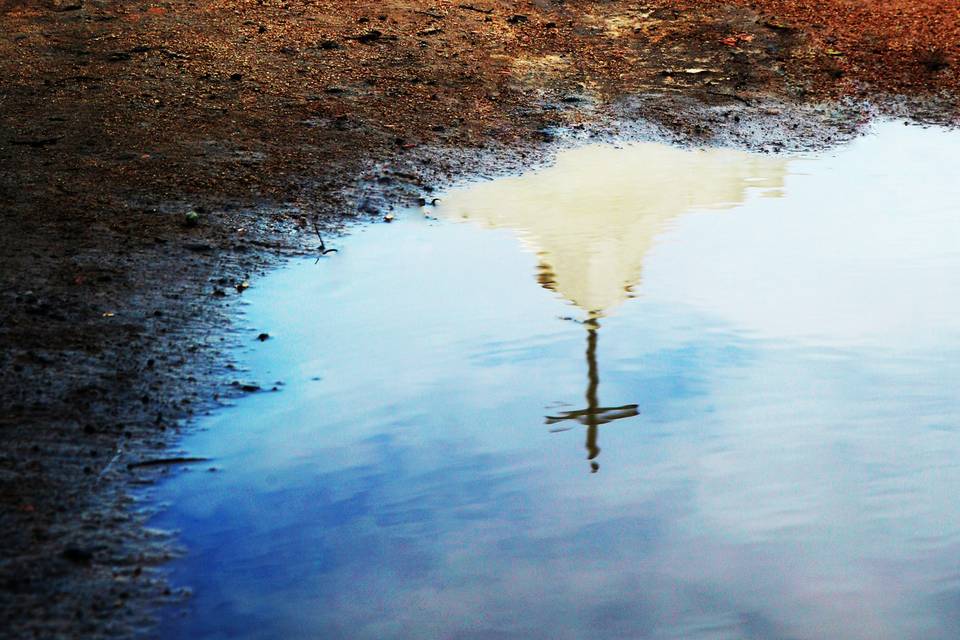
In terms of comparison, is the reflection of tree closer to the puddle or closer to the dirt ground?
the puddle

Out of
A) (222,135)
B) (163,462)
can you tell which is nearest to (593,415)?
(163,462)

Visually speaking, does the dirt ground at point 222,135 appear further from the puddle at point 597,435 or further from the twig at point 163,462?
the puddle at point 597,435

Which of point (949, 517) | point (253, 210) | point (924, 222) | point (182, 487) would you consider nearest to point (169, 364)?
point (182, 487)

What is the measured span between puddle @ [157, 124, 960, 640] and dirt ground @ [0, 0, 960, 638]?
30 cm

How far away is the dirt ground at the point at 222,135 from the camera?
3668 mm

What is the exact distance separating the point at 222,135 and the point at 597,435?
4550 millimetres

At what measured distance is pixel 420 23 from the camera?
10.2 metres

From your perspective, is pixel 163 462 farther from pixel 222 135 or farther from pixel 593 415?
pixel 222 135

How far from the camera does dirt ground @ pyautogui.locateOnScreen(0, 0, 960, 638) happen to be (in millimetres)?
3668

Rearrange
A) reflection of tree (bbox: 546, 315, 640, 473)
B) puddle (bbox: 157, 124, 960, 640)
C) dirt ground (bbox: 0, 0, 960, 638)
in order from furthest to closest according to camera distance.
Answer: reflection of tree (bbox: 546, 315, 640, 473), dirt ground (bbox: 0, 0, 960, 638), puddle (bbox: 157, 124, 960, 640)

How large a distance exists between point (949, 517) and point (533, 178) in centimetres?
422

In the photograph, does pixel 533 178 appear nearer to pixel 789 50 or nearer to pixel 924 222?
pixel 924 222

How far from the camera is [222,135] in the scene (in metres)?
7.48

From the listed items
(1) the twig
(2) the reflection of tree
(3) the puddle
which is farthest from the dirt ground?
(2) the reflection of tree
